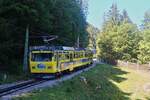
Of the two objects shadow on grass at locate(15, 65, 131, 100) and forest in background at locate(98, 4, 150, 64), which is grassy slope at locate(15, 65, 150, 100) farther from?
forest in background at locate(98, 4, 150, 64)

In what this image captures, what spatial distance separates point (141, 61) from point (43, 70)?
4331cm

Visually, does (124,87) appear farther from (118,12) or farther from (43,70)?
(118,12)

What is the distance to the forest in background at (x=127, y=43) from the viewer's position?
6931 cm

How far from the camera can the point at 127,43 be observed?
7938 cm

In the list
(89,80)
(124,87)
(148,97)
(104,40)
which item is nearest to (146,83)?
(124,87)

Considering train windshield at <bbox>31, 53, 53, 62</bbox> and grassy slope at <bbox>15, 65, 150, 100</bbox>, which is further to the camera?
train windshield at <bbox>31, 53, 53, 62</bbox>

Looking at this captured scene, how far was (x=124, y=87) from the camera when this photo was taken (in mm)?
40656

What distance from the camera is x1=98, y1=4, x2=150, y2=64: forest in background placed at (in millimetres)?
69312

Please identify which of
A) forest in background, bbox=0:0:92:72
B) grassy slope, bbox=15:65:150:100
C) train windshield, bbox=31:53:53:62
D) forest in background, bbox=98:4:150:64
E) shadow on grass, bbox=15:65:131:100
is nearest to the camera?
shadow on grass, bbox=15:65:131:100

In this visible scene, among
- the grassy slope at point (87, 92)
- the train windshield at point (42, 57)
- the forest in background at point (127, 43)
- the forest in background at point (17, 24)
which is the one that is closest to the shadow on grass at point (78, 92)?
the grassy slope at point (87, 92)

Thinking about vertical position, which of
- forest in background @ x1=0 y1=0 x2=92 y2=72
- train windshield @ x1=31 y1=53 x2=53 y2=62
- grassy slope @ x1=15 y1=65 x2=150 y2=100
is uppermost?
forest in background @ x1=0 y1=0 x2=92 y2=72

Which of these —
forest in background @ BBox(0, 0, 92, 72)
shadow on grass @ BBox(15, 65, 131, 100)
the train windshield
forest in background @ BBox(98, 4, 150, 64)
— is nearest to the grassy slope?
shadow on grass @ BBox(15, 65, 131, 100)

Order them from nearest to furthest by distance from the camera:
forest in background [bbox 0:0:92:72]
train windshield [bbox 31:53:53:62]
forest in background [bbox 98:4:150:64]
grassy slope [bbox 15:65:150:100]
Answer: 1. grassy slope [bbox 15:65:150:100]
2. train windshield [bbox 31:53:53:62]
3. forest in background [bbox 0:0:92:72]
4. forest in background [bbox 98:4:150:64]

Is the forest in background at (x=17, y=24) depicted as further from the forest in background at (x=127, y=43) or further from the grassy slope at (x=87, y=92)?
the forest in background at (x=127, y=43)
